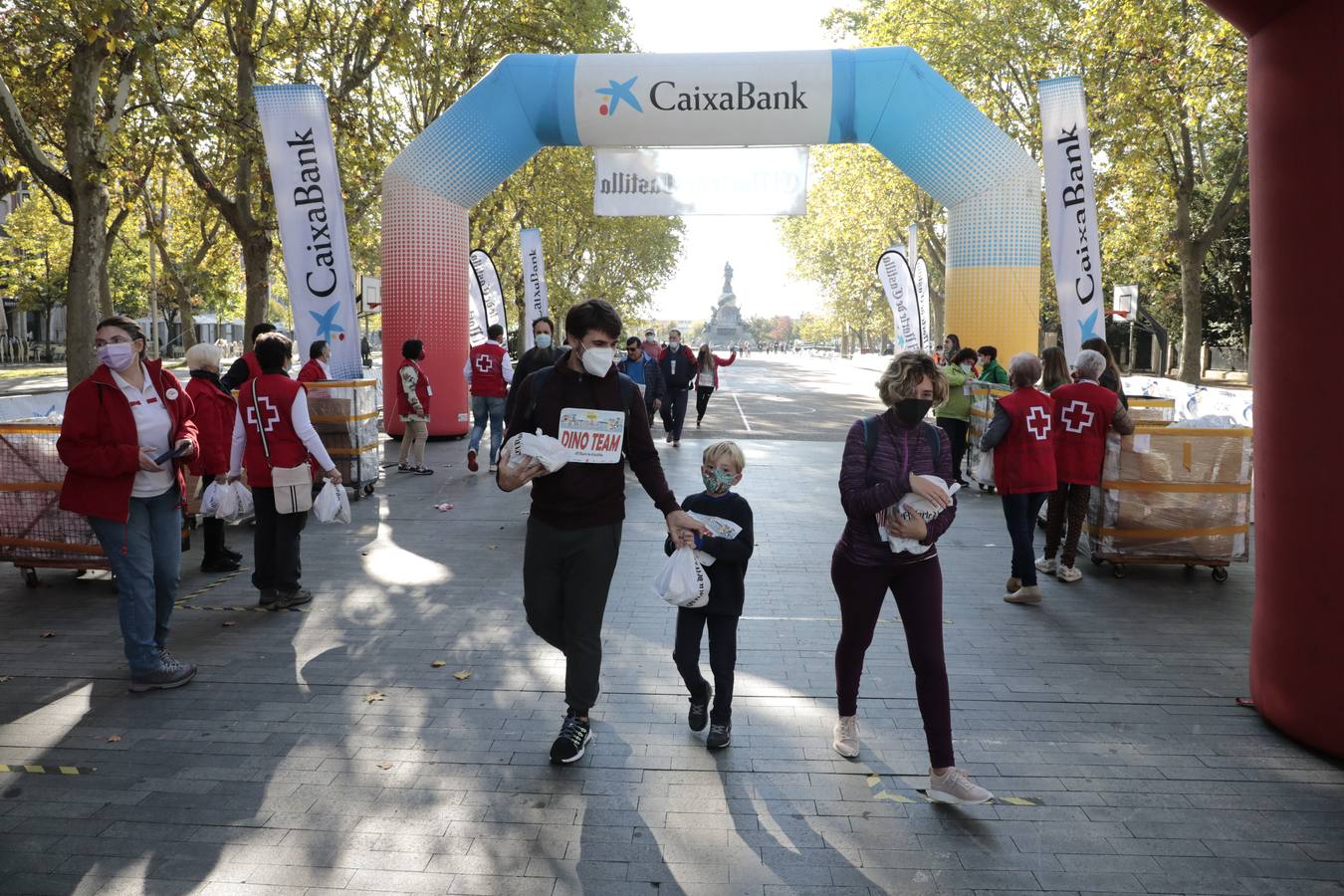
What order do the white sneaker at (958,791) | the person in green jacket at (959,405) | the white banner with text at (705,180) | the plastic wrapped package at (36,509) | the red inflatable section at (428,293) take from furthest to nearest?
the red inflatable section at (428,293), the white banner with text at (705,180), the person in green jacket at (959,405), the plastic wrapped package at (36,509), the white sneaker at (958,791)

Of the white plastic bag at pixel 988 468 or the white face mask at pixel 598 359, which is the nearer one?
the white face mask at pixel 598 359

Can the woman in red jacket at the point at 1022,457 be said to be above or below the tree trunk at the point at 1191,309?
below

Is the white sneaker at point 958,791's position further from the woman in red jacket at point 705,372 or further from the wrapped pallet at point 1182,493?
the woman in red jacket at point 705,372

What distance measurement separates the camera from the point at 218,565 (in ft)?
27.0

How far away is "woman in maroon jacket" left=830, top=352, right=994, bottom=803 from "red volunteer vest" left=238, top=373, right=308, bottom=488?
4066mm

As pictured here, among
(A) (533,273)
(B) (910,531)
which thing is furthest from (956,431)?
(A) (533,273)

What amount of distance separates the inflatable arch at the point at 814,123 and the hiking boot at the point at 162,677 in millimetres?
11190

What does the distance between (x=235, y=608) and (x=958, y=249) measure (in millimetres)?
11609

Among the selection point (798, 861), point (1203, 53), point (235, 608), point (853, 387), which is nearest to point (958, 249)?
point (1203, 53)

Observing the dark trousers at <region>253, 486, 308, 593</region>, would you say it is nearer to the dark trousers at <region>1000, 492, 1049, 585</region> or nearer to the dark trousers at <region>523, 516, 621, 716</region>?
the dark trousers at <region>523, 516, 621, 716</region>

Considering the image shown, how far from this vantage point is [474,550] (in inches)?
351

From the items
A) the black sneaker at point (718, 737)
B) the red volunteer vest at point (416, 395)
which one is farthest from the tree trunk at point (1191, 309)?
the black sneaker at point (718, 737)

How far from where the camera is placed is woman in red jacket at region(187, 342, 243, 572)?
7.24 m

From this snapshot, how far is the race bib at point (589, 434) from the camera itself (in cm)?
433
